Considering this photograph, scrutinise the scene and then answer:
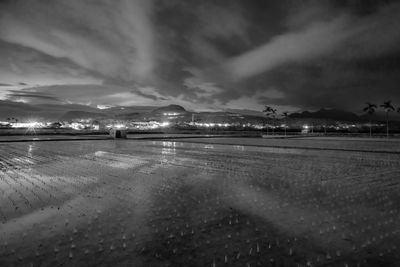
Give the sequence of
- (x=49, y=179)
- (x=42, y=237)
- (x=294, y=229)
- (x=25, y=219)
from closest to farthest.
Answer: (x=42, y=237)
(x=294, y=229)
(x=25, y=219)
(x=49, y=179)

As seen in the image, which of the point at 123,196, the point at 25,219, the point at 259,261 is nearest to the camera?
the point at 259,261

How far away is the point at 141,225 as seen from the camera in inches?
200

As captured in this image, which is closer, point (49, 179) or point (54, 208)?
point (54, 208)

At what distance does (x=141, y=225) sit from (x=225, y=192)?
307 cm

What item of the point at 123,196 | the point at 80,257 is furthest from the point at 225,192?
the point at 80,257

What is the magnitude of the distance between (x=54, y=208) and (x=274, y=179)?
6707 mm

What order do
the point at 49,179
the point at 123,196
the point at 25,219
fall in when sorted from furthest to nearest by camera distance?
the point at 49,179, the point at 123,196, the point at 25,219

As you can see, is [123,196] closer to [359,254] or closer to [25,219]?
[25,219]

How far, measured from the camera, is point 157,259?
3.79m

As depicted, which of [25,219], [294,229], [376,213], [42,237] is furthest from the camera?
[376,213]

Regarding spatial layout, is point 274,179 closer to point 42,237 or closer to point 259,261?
point 259,261

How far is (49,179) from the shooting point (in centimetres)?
937

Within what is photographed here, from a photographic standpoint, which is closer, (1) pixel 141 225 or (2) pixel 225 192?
(1) pixel 141 225

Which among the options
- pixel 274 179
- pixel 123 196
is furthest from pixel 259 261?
pixel 274 179
